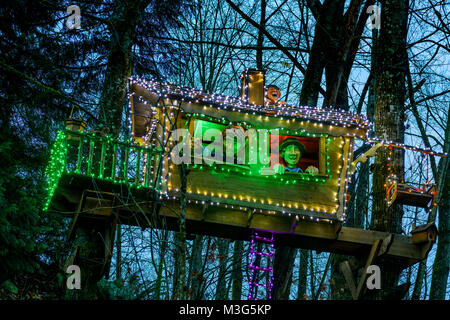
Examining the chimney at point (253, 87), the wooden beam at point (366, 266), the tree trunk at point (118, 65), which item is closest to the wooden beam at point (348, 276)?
the wooden beam at point (366, 266)

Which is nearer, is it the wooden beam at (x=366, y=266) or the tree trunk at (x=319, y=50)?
the wooden beam at (x=366, y=266)

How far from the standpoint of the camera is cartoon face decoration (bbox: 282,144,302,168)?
11969 mm

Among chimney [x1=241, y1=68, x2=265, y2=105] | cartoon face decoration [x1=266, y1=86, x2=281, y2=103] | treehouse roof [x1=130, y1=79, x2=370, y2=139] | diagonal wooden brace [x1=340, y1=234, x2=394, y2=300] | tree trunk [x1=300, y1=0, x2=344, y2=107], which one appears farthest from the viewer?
tree trunk [x1=300, y1=0, x2=344, y2=107]

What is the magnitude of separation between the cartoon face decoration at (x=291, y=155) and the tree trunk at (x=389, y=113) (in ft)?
5.76

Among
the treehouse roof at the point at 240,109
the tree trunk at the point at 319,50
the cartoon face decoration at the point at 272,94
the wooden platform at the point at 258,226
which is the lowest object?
the wooden platform at the point at 258,226

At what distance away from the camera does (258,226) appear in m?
11.3

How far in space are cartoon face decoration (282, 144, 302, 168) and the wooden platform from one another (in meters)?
1.31

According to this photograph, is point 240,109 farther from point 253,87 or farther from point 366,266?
point 366,266

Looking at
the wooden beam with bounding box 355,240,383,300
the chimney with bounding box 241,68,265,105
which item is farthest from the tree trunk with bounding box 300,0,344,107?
the wooden beam with bounding box 355,240,383,300

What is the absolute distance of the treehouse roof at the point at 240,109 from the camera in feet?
37.5

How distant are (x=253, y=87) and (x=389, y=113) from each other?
3326 millimetres

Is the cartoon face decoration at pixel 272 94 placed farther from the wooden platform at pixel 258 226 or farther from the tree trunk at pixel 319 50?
the wooden platform at pixel 258 226

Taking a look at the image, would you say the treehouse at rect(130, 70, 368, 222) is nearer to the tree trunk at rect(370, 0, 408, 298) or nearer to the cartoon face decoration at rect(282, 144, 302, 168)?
the cartoon face decoration at rect(282, 144, 302, 168)
